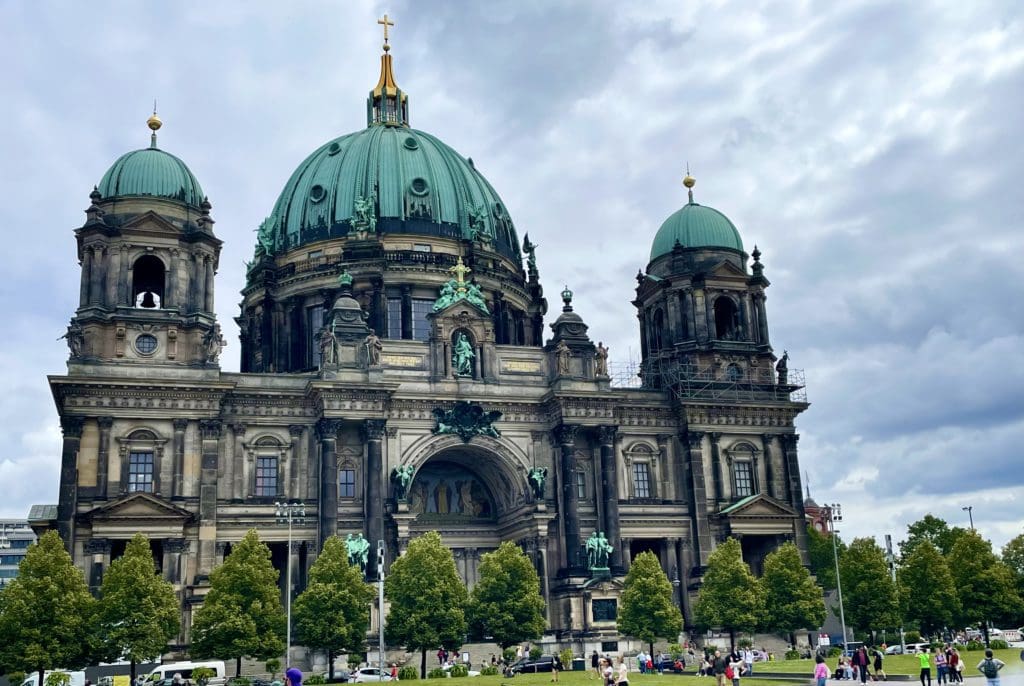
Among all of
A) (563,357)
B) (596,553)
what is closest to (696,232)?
(563,357)

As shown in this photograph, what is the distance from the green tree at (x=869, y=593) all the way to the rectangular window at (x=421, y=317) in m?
33.8

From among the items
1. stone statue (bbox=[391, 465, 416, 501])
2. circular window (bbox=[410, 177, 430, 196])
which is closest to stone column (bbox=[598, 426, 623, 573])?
stone statue (bbox=[391, 465, 416, 501])

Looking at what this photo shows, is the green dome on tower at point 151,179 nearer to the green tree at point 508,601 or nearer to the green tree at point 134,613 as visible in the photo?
the green tree at point 134,613

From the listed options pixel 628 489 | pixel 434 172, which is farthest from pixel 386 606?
pixel 434 172

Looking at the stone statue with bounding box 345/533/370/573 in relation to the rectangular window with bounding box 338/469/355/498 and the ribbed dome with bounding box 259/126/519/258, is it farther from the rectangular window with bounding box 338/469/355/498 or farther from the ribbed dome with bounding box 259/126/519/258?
the ribbed dome with bounding box 259/126/519/258

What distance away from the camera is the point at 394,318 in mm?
84750

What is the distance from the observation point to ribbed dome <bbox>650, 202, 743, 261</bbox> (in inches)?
3438

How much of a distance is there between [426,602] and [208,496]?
638 inches

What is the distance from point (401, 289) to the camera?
279 feet

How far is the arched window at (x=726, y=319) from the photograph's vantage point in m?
86.5

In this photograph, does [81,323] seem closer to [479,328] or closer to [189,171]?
[189,171]

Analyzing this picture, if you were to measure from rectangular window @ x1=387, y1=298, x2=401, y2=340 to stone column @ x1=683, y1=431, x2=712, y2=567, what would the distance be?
22.2 metres

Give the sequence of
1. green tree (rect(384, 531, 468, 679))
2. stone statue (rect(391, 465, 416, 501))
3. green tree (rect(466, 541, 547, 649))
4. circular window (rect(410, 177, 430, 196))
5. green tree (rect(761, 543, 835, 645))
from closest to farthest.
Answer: green tree (rect(384, 531, 468, 679)) < green tree (rect(466, 541, 547, 649)) < green tree (rect(761, 543, 835, 645)) < stone statue (rect(391, 465, 416, 501)) < circular window (rect(410, 177, 430, 196))

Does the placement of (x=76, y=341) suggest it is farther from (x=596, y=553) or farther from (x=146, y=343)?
(x=596, y=553)
